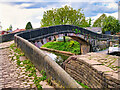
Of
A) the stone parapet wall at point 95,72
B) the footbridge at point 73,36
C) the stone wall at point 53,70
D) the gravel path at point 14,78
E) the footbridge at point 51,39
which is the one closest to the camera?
the stone wall at point 53,70

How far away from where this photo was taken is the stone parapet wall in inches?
198

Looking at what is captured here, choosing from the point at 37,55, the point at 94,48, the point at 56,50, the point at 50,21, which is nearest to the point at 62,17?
the point at 50,21

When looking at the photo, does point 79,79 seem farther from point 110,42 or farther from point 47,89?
point 110,42

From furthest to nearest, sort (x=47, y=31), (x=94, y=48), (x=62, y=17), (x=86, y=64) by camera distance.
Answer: (x=62, y=17), (x=94, y=48), (x=47, y=31), (x=86, y=64)

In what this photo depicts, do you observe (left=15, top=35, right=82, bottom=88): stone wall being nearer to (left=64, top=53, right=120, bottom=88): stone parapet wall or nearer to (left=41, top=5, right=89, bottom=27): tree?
(left=64, top=53, right=120, bottom=88): stone parapet wall

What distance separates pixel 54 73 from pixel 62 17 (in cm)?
2917

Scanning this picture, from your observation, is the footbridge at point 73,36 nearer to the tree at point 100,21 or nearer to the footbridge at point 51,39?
the footbridge at point 51,39

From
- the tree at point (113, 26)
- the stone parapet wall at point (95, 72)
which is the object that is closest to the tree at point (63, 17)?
the tree at point (113, 26)

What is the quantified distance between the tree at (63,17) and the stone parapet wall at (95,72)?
23.4 metres

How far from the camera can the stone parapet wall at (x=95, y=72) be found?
5034 millimetres

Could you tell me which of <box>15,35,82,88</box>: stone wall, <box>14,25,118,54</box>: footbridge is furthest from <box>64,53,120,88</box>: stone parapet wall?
<box>14,25,118,54</box>: footbridge

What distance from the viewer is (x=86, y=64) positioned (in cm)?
693

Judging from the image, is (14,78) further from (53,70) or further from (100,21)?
(100,21)

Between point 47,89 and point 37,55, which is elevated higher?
point 37,55
